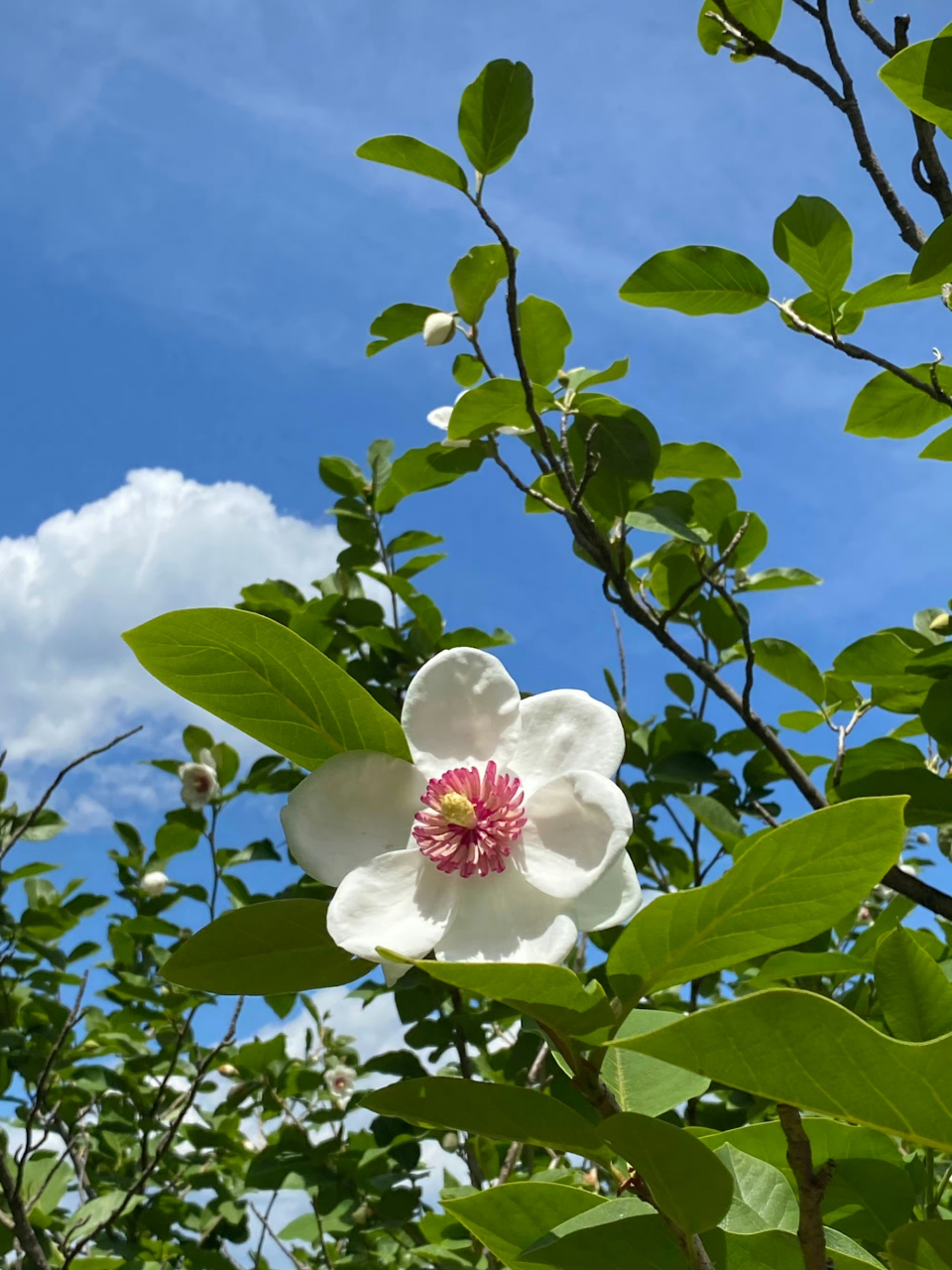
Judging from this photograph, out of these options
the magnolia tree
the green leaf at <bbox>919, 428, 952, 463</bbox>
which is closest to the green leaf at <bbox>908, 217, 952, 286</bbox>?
the magnolia tree

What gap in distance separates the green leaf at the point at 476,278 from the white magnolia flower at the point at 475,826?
1.38 m

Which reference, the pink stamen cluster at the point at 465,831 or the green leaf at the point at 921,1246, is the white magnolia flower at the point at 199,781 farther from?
the green leaf at the point at 921,1246

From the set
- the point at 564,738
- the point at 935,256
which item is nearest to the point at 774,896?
the point at 564,738

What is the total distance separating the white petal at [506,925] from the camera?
673 millimetres

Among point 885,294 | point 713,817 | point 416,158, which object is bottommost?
point 713,817

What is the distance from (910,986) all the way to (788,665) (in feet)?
4.55

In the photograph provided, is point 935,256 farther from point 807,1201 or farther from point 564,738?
point 807,1201

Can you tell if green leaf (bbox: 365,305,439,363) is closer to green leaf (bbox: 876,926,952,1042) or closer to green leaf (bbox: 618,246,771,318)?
green leaf (bbox: 618,246,771,318)

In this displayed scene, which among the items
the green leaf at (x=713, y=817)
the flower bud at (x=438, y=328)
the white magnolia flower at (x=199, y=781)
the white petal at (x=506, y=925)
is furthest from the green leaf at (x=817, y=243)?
the white magnolia flower at (x=199, y=781)

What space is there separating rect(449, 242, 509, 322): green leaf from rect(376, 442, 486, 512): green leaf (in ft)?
0.85

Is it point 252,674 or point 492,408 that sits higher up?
point 492,408

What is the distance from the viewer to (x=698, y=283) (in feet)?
6.19

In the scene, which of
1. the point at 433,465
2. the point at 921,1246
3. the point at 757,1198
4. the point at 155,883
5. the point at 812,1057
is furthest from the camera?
the point at 155,883

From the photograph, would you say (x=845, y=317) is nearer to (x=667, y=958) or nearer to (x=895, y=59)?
(x=895, y=59)
